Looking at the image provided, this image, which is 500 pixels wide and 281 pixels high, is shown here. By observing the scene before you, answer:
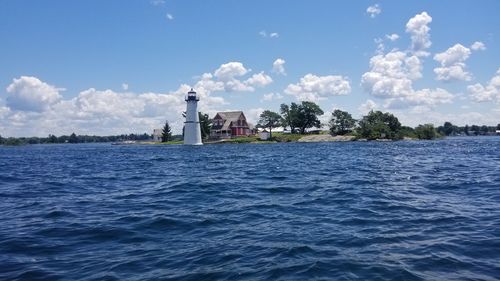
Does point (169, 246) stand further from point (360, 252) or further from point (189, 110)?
point (189, 110)

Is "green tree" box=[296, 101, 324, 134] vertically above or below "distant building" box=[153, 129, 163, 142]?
above

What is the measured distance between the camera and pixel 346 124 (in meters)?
150

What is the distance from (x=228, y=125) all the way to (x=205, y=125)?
8471 mm

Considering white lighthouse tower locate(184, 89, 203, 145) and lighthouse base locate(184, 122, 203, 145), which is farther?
lighthouse base locate(184, 122, 203, 145)

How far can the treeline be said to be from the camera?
439ft

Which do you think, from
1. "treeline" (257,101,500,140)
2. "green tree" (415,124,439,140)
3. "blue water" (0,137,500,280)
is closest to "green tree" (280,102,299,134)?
"treeline" (257,101,500,140)

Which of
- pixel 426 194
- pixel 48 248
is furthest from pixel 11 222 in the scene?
pixel 426 194

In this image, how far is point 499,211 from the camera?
612 inches

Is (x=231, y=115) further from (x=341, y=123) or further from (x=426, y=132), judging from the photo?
(x=426, y=132)

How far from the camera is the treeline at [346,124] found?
13375cm

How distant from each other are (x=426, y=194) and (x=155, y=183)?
1676 cm

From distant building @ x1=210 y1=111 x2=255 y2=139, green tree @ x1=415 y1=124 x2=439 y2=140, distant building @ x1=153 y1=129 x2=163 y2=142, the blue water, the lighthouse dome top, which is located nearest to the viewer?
the blue water

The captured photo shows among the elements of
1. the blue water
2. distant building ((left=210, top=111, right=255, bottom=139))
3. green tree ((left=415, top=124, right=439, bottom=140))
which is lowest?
the blue water

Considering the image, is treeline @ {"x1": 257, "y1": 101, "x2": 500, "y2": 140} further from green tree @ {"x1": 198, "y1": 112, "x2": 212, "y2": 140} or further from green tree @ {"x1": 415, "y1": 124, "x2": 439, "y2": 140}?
green tree @ {"x1": 198, "y1": 112, "x2": 212, "y2": 140}
